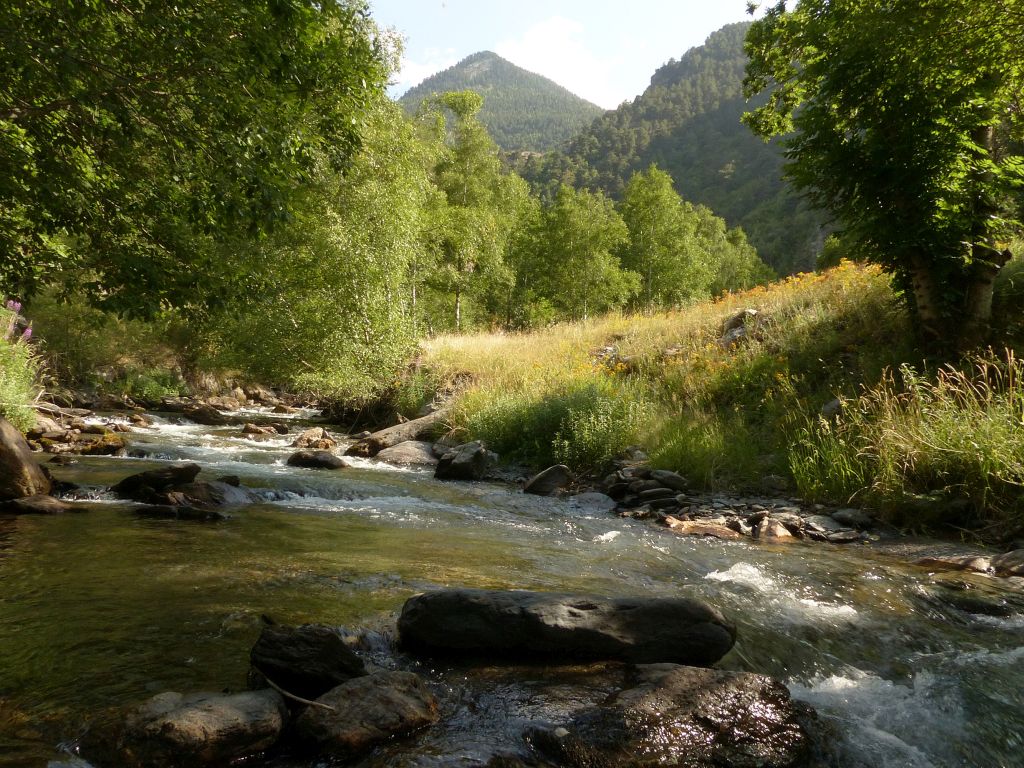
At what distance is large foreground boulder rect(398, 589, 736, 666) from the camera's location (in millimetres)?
3119

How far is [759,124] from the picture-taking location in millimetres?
10727

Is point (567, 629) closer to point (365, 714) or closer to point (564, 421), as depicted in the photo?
point (365, 714)

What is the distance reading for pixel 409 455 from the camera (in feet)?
37.4

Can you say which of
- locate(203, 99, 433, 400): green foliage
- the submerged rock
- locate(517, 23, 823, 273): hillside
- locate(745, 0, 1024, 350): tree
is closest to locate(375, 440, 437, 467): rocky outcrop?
locate(203, 99, 433, 400): green foliage

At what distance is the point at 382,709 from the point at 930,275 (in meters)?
8.21

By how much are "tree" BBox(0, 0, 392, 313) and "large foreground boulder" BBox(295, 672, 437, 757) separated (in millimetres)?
3568

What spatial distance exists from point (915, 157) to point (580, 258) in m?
25.7

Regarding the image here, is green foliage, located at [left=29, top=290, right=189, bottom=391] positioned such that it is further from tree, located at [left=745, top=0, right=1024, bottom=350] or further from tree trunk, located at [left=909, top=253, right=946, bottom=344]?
tree trunk, located at [left=909, top=253, right=946, bottom=344]

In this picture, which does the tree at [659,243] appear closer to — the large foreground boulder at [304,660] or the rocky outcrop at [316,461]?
the rocky outcrop at [316,461]

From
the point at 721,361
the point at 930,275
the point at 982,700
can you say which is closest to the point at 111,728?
the point at 982,700

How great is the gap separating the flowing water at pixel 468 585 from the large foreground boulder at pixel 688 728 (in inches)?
8.9

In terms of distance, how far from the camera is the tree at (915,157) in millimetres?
7129

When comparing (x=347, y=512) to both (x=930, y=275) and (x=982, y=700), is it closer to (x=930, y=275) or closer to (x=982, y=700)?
(x=982, y=700)

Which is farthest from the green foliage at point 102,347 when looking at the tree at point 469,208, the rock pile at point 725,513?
the rock pile at point 725,513
